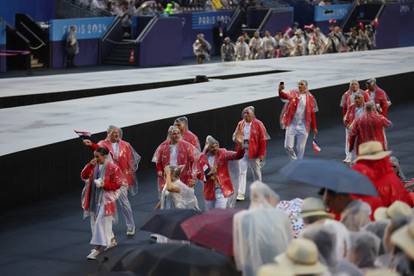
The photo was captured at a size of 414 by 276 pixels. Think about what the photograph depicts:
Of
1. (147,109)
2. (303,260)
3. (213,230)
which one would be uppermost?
(303,260)

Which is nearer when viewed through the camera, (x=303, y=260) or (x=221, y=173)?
(x=303, y=260)

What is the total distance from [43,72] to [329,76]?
1118 centimetres

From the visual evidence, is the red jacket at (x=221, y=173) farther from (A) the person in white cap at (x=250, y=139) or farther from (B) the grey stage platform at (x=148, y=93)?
(B) the grey stage platform at (x=148, y=93)

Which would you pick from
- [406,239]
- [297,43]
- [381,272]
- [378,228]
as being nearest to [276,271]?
[381,272]

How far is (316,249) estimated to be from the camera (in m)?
7.07

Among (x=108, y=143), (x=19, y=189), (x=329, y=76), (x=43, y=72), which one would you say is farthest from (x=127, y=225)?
(x=43, y=72)

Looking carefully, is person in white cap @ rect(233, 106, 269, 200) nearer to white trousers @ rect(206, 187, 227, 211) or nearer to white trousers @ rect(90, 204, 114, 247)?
white trousers @ rect(206, 187, 227, 211)

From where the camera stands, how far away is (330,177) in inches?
340

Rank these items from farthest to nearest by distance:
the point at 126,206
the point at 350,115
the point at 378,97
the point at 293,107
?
the point at 378,97, the point at 350,115, the point at 293,107, the point at 126,206

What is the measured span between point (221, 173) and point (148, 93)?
33.3 feet

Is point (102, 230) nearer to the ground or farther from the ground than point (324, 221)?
nearer to the ground

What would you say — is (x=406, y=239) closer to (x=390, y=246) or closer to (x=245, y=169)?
(x=390, y=246)

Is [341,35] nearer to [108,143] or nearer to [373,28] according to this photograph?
[373,28]

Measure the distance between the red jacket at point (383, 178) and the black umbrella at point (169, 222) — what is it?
5.64ft
